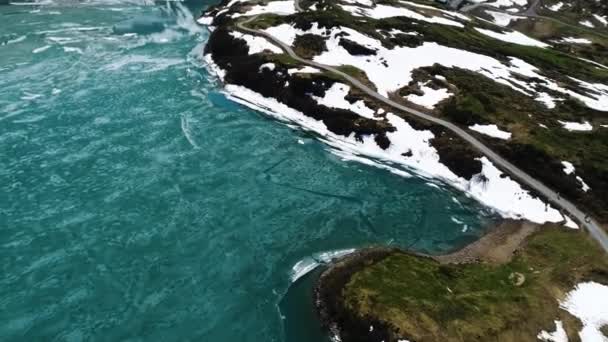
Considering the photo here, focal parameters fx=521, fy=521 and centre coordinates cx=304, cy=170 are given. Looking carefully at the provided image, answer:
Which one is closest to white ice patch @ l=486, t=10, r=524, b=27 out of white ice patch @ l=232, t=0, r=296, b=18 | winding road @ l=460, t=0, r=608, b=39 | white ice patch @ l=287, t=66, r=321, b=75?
winding road @ l=460, t=0, r=608, b=39

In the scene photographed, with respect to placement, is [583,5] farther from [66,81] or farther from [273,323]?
[273,323]

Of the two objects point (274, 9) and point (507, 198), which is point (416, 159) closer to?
point (507, 198)

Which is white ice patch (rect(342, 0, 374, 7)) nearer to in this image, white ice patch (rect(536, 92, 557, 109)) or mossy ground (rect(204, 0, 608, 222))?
mossy ground (rect(204, 0, 608, 222))

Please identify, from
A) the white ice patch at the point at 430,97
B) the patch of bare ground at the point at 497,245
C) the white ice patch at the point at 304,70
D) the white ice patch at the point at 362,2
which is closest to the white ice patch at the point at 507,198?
the patch of bare ground at the point at 497,245

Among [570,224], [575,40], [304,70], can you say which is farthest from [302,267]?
[575,40]

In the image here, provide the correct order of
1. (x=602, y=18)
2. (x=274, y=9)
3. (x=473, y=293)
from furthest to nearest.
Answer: (x=602, y=18) → (x=274, y=9) → (x=473, y=293)

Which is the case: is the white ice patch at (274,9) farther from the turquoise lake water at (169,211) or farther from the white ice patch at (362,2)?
the turquoise lake water at (169,211)
